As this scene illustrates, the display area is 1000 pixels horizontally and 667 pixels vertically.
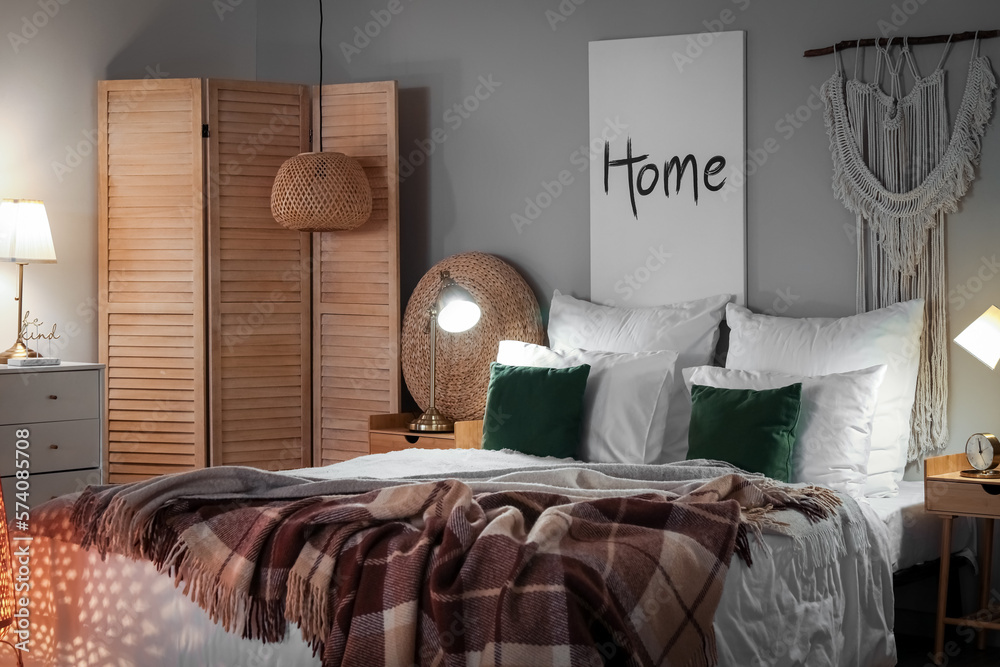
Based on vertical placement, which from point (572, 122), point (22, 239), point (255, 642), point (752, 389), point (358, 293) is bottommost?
point (255, 642)

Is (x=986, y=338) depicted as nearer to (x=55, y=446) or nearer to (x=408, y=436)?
(x=408, y=436)

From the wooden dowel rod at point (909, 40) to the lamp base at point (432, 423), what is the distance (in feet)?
6.48

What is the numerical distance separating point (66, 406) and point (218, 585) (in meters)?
2.04

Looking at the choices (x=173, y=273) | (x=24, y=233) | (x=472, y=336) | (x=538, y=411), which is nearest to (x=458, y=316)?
(x=472, y=336)

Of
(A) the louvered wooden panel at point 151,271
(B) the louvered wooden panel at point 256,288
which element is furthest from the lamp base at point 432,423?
(A) the louvered wooden panel at point 151,271

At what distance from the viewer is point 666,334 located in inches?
155

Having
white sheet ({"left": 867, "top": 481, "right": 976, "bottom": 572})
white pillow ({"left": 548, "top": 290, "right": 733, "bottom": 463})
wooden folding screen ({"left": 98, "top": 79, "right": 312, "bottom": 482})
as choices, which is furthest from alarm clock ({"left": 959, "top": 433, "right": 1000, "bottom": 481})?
wooden folding screen ({"left": 98, "top": 79, "right": 312, "bottom": 482})

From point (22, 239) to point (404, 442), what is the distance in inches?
65.9

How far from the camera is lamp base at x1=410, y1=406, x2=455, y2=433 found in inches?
168

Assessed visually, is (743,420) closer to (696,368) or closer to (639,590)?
(696,368)

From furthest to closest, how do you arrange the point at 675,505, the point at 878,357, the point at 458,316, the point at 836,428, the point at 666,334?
the point at 458,316 < the point at 666,334 < the point at 878,357 < the point at 836,428 < the point at 675,505

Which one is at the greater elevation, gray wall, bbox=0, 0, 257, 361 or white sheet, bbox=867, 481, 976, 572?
gray wall, bbox=0, 0, 257, 361

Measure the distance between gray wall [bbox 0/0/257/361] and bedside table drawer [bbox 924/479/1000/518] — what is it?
135 inches

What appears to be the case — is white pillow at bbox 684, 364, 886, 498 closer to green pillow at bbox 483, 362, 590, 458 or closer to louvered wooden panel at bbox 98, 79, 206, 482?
green pillow at bbox 483, 362, 590, 458
